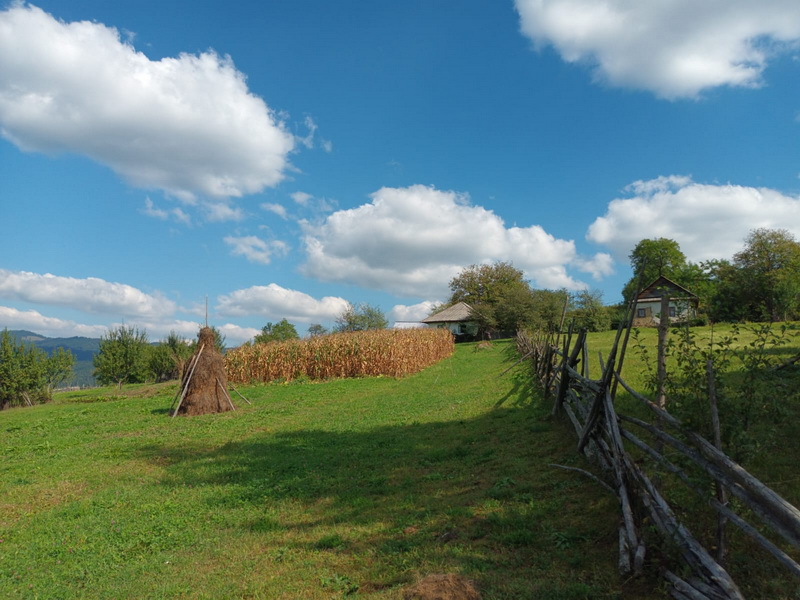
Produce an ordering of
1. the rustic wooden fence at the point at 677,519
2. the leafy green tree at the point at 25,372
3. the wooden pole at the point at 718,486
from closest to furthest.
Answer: the rustic wooden fence at the point at 677,519
the wooden pole at the point at 718,486
the leafy green tree at the point at 25,372

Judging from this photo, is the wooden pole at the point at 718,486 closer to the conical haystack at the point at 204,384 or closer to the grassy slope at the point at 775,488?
the grassy slope at the point at 775,488

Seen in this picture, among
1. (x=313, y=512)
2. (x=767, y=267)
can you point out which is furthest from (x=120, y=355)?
(x=767, y=267)

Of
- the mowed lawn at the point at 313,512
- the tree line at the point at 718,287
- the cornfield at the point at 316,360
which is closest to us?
the mowed lawn at the point at 313,512

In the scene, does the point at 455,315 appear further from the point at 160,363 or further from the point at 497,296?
the point at 160,363

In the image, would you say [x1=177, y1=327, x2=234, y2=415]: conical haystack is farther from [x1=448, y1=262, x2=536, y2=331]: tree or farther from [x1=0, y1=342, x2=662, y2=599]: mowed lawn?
[x1=448, y1=262, x2=536, y2=331]: tree

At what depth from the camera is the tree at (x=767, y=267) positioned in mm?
39584

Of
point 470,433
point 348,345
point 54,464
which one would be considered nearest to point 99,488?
point 54,464

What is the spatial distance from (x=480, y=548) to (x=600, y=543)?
41.0 inches

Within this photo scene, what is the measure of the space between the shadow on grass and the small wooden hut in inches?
167

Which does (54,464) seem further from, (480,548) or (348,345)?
(348,345)

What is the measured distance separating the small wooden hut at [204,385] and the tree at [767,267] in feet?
124

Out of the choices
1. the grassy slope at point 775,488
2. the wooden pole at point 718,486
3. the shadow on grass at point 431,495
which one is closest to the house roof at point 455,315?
the shadow on grass at point 431,495

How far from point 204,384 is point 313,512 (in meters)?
9.88

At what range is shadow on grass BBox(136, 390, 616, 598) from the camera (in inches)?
162
